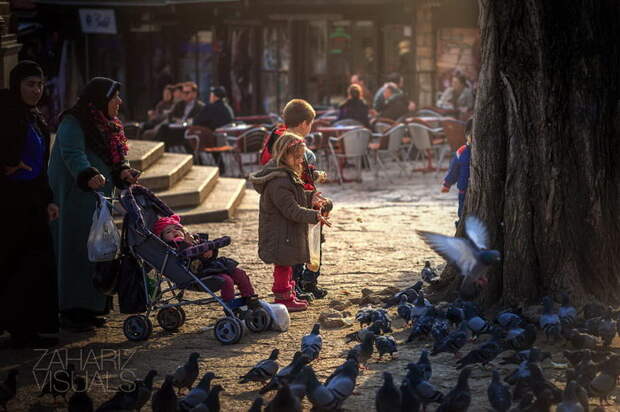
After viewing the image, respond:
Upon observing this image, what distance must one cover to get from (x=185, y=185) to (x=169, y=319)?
19.3ft

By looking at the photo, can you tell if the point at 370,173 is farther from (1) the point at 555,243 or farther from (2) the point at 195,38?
(1) the point at 555,243

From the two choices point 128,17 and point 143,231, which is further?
point 128,17

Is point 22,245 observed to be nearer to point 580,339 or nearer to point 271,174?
point 271,174

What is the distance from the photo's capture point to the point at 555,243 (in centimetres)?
746

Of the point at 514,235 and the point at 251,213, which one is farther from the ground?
the point at 514,235

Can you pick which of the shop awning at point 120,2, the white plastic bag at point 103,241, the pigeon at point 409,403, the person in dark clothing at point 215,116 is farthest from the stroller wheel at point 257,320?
the shop awning at point 120,2

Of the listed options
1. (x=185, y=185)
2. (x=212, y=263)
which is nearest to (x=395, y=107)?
(x=185, y=185)

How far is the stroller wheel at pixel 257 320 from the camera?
7.31 m

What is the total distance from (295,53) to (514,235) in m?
17.0

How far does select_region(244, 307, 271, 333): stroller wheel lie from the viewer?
7.31m

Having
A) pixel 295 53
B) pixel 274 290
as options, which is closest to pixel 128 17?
pixel 295 53

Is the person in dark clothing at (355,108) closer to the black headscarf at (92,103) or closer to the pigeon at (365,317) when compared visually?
the black headscarf at (92,103)

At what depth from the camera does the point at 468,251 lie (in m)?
7.14

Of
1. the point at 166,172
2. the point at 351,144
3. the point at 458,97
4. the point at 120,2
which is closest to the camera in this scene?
the point at 166,172
